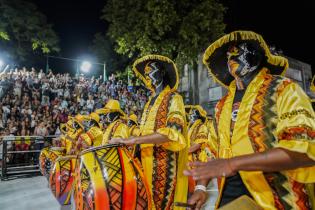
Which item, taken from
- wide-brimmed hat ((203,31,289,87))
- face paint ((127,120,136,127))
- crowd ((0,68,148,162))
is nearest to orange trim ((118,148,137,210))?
wide-brimmed hat ((203,31,289,87))

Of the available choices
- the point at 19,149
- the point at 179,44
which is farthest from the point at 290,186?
the point at 179,44

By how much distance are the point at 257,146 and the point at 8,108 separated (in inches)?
495

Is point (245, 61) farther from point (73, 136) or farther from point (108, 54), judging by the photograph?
point (108, 54)

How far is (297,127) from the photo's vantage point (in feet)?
5.06

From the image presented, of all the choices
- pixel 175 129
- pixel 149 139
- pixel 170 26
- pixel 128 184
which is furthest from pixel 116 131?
pixel 170 26

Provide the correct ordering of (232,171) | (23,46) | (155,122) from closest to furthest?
1. (232,171)
2. (155,122)
3. (23,46)

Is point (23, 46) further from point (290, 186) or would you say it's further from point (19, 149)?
point (290, 186)

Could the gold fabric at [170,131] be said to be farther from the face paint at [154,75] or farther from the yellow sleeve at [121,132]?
the yellow sleeve at [121,132]

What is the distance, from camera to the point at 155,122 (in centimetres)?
339

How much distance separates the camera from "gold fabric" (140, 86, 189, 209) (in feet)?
9.72

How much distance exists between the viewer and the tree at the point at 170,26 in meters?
18.2

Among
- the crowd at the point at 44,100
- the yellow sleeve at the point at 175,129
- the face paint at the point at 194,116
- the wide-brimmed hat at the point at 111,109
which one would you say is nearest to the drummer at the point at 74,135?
the wide-brimmed hat at the point at 111,109

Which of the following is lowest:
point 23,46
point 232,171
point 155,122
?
point 232,171

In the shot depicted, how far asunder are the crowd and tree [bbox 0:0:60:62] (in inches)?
400
